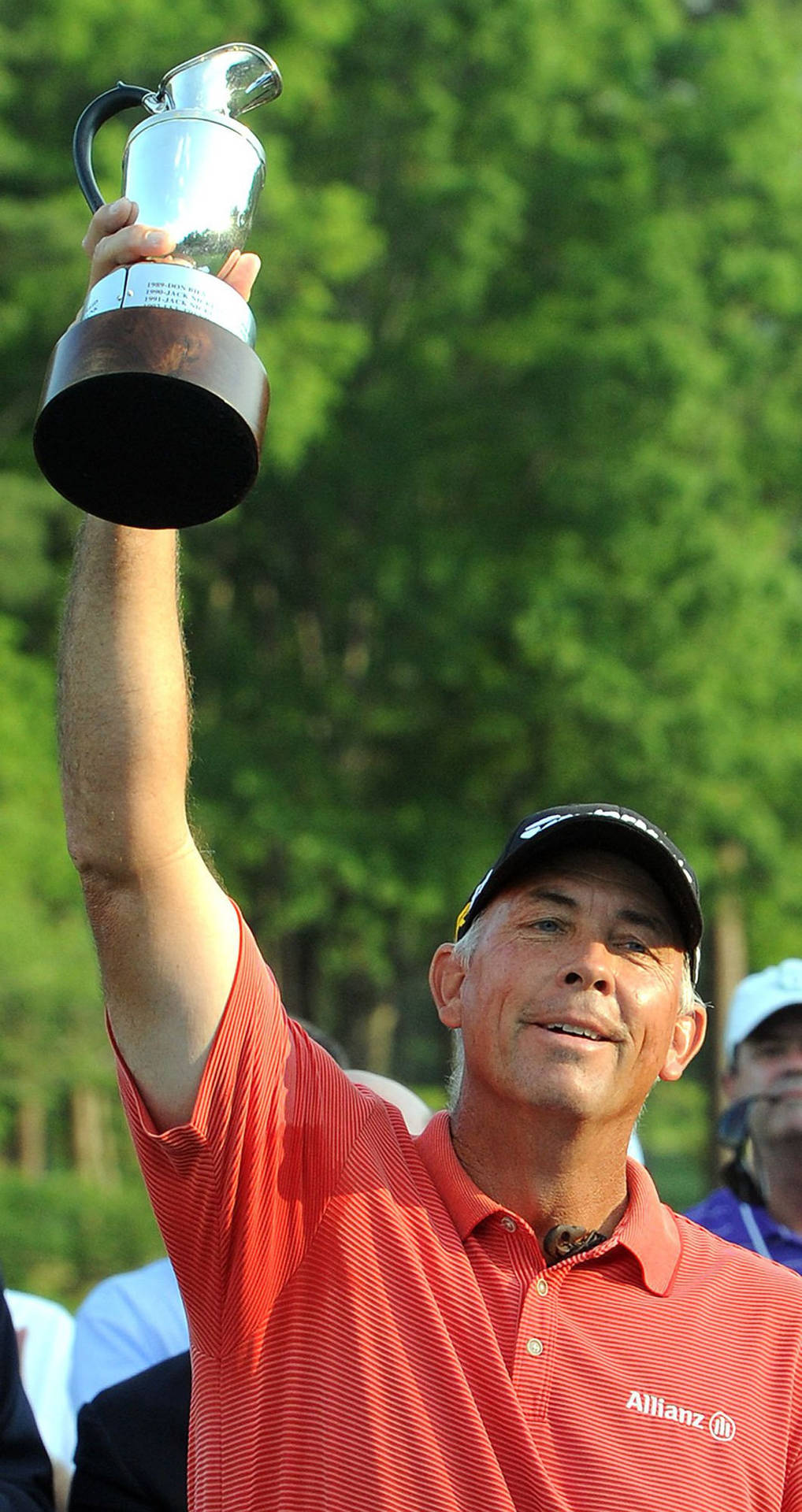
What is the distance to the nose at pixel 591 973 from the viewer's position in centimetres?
268

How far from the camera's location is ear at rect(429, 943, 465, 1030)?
114 inches

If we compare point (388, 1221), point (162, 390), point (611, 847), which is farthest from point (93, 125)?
point (388, 1221)

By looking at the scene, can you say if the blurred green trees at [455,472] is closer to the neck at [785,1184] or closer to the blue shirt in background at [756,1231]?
the blue shirt in background at [756,1231]

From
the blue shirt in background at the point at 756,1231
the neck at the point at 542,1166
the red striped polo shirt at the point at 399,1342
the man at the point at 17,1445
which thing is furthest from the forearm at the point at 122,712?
the blue shirt in background at the point at 756,1231

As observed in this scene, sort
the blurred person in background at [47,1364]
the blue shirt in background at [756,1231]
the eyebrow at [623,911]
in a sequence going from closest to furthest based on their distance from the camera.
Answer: the eyebrow at [623,911] → the blue shirt in background at [756,1231] → the blurred person in background at [47,1364]

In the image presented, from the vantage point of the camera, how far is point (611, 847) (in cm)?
283

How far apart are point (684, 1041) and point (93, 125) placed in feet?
5.20

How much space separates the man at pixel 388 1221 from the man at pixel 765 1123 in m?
1.82

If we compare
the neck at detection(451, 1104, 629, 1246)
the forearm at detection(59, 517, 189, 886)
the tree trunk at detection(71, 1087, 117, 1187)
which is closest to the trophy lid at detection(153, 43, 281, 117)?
the forearm at detection(59, 517, 189, 886)

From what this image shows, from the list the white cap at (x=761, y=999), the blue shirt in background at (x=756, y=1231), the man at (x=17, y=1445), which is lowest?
the man at (x=17, y=1445)

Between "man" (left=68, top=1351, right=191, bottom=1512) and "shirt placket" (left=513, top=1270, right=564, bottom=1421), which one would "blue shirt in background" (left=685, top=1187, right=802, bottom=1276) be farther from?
"shirt placket" (left=513, top=1270, right=564, bottom=1421)

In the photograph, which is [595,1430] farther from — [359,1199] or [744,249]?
[744,249]

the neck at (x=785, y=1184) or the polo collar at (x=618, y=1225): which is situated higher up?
the neck at (x=785, y=1184)

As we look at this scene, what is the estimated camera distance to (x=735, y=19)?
19.0 m
